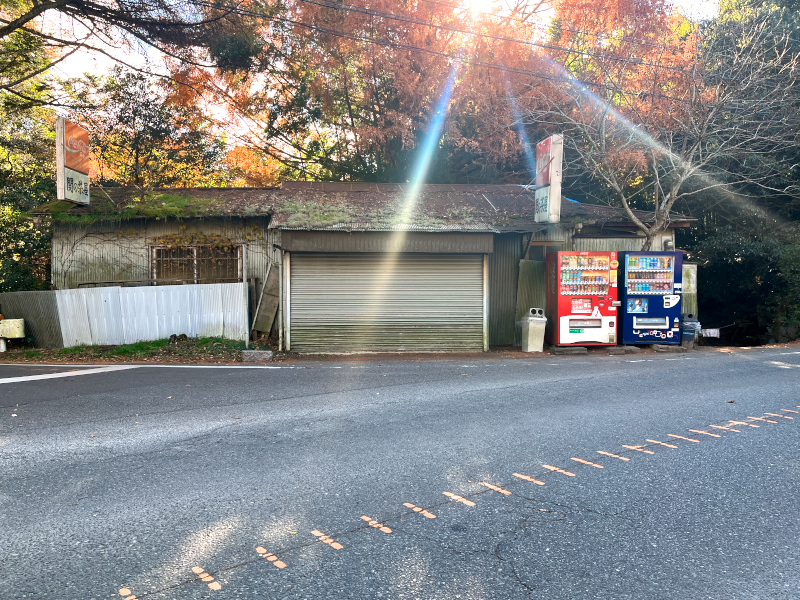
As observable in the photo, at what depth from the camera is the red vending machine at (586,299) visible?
14359 mm

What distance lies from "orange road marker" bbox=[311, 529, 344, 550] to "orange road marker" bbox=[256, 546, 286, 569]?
0.34m

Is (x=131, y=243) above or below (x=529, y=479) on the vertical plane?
above

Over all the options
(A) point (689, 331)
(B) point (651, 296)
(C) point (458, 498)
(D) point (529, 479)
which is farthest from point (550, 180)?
(C) point (458, 498)

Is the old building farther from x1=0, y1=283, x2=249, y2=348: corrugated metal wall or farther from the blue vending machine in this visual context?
the blue vending machine

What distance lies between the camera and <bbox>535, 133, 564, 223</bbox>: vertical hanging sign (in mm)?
14055

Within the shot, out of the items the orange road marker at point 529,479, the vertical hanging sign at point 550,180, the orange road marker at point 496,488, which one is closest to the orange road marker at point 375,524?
the orange road marker at point 496,488

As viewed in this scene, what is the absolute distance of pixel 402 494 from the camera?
4.64 metres

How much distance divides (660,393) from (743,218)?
1376 cm

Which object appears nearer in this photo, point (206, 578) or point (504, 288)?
point (206, 578)

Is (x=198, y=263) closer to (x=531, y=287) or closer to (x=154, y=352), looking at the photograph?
(x=154, y=352)

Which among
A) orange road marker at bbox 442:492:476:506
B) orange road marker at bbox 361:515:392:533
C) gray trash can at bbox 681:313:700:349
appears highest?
gray trash can at bbox 681:313:700:349

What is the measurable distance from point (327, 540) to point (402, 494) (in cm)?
94

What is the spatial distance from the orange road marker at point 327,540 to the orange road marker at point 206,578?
728 mm

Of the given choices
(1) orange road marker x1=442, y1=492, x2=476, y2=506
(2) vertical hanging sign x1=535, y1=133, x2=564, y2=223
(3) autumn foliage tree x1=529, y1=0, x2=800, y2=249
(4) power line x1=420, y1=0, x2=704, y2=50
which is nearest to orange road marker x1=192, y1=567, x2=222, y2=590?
(1) orange road marker x1=442, y1=492, x2=476, y2=506
